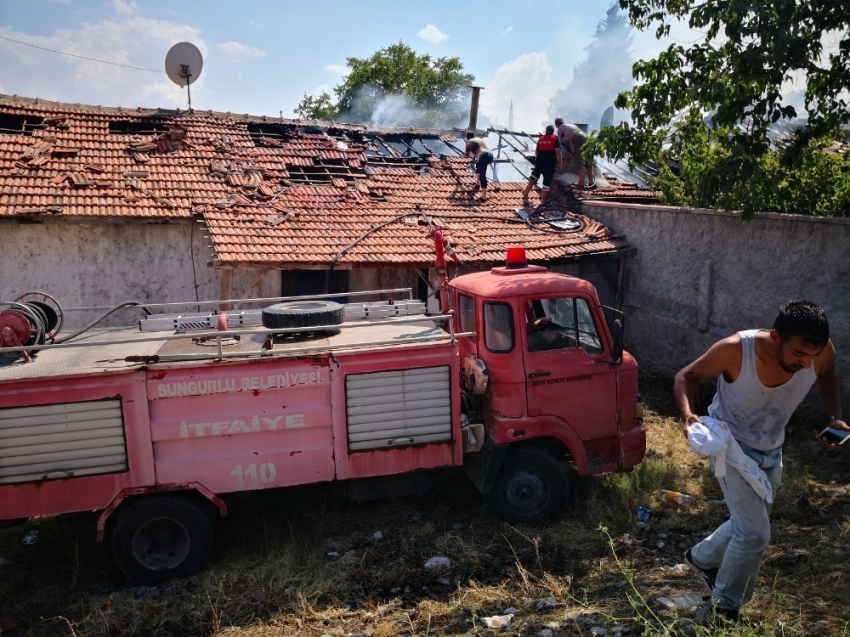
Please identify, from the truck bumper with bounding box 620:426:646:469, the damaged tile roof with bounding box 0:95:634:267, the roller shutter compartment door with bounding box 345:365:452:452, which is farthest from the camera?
the damaged tile roof with bounding box 0:95:634:267

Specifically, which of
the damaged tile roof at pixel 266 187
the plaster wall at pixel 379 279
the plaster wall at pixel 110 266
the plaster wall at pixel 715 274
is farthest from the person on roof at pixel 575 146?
the plaster wall at pixel 110 266

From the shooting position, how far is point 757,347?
3.80 meters

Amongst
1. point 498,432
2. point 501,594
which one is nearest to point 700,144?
point 498,432

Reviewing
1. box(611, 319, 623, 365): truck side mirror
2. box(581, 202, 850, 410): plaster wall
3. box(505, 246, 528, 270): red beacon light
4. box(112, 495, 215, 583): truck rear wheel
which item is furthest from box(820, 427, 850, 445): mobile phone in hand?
box(581, 202, 850, 410): plaster wall

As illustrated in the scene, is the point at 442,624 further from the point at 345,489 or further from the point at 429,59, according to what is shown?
the point at 429,59

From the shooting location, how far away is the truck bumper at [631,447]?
6.08 m

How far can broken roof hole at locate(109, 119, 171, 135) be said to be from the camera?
40.6ft

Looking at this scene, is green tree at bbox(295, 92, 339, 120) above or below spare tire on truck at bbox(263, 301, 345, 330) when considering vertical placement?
above

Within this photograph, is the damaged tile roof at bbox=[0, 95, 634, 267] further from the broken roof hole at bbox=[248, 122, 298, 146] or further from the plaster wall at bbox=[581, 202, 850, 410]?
the plaster wall at bbox=[581, 202, 850, 410]

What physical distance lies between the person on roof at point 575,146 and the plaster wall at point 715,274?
1.24 m

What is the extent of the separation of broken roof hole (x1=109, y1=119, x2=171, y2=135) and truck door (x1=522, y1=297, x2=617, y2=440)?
32.0 ft

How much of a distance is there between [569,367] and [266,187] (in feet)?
24.3

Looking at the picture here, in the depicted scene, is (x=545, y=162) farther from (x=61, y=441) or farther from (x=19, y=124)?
(x=61, y=441)

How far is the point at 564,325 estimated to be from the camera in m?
6.00
